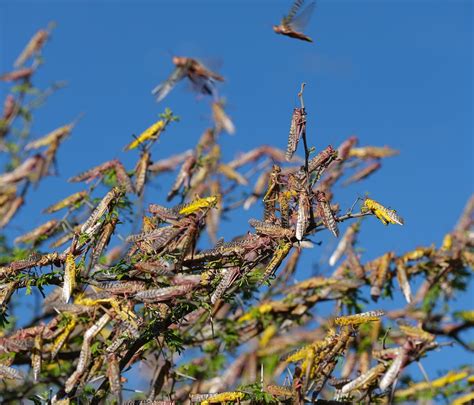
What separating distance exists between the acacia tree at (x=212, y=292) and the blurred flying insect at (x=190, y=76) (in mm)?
481

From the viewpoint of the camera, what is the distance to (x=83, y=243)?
412 centimetres

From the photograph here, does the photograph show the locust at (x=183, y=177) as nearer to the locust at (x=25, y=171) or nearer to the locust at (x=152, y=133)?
the locust at (x=152, y=133)

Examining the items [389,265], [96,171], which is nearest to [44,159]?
[96,171]

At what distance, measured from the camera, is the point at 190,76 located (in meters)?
6.43

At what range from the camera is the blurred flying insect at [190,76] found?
6391 millimetres

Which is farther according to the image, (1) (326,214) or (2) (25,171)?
(2) (25,171)

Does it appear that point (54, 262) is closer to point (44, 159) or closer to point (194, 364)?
point (194, 364)

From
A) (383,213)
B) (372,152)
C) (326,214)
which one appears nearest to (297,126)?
(326,214)

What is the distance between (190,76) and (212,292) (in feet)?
9.49

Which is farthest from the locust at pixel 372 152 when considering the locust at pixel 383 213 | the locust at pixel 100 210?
the locust at pixel 383 213

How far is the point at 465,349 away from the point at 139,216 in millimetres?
2549

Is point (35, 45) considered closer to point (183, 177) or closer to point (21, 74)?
point (21, 74)

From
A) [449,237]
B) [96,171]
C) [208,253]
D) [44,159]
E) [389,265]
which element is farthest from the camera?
[44,159]

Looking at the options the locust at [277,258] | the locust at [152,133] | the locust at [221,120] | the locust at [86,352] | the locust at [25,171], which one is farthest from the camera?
the locust at [221,120]
